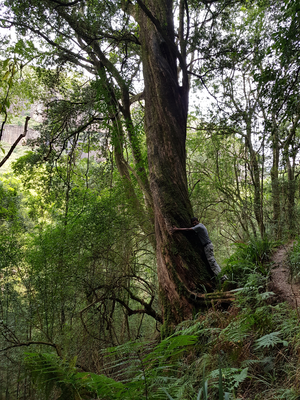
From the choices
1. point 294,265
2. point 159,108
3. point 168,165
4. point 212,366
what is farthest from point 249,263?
point 159,108

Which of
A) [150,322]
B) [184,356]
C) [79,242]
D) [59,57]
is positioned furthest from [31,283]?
[59,57]

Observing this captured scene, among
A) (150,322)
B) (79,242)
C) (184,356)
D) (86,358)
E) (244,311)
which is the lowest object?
(150,322)

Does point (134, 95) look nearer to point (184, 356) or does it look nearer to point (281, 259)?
point (281, 259)

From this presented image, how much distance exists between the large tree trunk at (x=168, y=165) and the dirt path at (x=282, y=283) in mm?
749

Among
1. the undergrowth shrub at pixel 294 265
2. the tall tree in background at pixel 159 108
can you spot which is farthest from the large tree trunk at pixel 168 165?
the undergrowth shrub at pixel 294 265

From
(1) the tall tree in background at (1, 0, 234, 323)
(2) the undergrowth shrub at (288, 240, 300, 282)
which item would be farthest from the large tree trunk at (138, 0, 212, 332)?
(2) the undergrowth shrub at (288, 240, 300, 282)

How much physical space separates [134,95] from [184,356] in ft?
24.2

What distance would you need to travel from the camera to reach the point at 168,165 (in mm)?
4012

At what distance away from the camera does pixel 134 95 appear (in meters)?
8.01

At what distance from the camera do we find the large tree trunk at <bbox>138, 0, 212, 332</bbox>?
3127mm

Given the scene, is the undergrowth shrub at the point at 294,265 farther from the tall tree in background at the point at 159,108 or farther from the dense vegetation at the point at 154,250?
the tall tree in background at the point at 159,108

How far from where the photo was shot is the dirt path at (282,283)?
231cm

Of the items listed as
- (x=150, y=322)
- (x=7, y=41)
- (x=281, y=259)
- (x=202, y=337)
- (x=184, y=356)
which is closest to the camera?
(x=184, y=356)

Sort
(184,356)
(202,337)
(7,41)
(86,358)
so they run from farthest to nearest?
(7,41) < (86,358) < (202,337) < (184,356)
